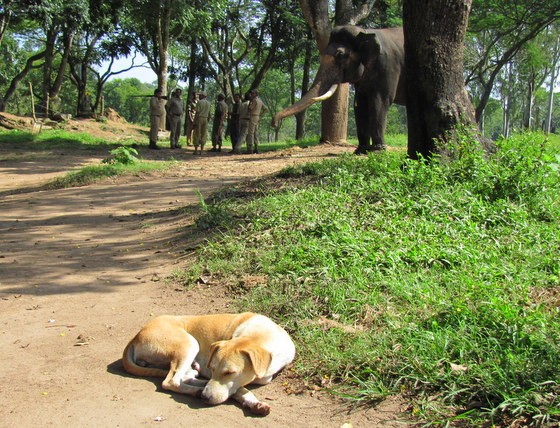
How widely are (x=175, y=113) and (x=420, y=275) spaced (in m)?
16.0

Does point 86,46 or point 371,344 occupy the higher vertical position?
point 86,46

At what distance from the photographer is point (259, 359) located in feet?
11.3

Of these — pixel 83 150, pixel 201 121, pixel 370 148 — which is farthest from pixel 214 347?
pixel 83 150

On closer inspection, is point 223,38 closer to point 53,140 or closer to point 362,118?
point 53,140

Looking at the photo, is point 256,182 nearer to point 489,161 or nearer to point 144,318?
point 489,161

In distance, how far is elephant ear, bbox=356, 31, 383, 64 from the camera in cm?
1149

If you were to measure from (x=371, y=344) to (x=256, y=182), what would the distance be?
227 inches

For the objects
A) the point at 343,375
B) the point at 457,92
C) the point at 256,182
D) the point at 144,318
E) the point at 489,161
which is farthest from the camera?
the point at 256,182

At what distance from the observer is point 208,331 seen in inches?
152

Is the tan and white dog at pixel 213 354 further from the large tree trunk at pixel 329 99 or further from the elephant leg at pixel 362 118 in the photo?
the large tree trunk at pixel 329 99

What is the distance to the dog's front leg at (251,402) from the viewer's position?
325 cm

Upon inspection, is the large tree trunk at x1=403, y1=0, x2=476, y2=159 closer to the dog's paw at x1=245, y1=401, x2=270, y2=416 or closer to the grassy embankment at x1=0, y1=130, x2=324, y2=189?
the dog's paw at x1=245, y1=401, x2=270, y2=416

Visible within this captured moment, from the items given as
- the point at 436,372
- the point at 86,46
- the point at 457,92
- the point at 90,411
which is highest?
the point at 86,46

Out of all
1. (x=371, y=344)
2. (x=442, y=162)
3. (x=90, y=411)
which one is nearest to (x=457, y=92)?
(x=442, y=162)
